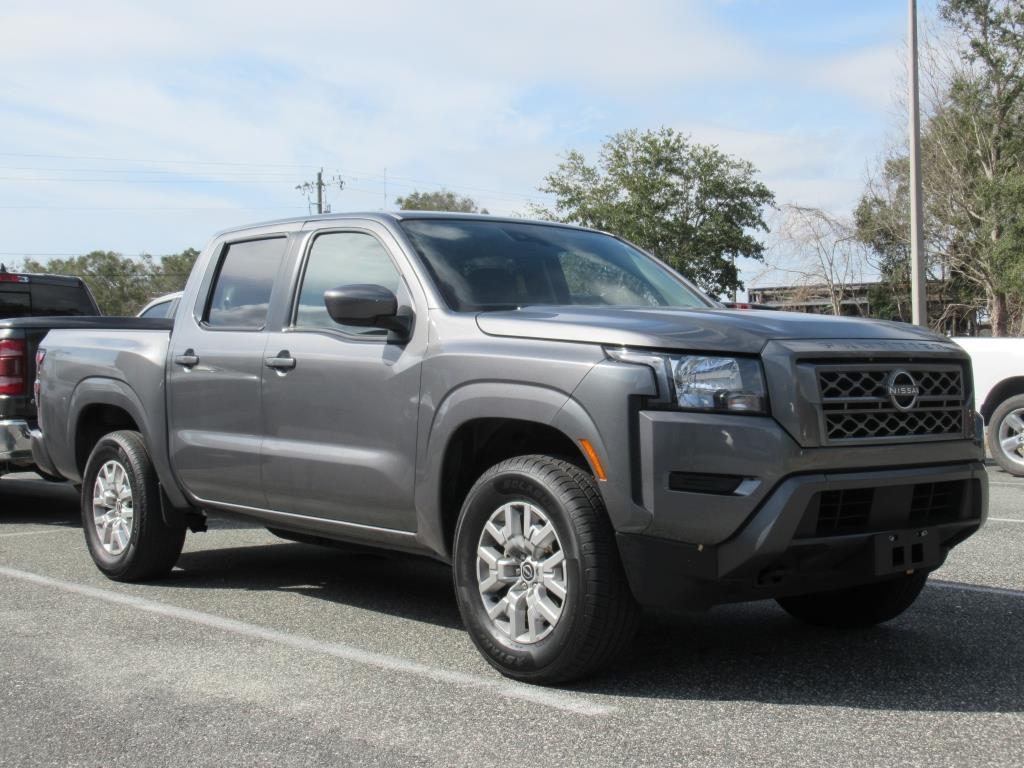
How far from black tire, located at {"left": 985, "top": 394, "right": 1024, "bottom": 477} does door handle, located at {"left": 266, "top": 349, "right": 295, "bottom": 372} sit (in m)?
8.97

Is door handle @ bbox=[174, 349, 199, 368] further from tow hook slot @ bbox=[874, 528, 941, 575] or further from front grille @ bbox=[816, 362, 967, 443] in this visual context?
tow hook slot @ bbox=[874, 528, 941, 575]

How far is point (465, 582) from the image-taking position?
15.7ft

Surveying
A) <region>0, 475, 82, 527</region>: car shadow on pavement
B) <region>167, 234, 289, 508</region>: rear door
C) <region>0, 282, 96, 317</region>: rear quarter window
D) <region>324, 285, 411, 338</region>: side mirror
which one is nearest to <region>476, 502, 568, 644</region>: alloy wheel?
<region>324, 285, 411, 338</region>: side mirror

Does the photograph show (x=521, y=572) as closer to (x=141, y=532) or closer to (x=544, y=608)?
(x=544, y=608)

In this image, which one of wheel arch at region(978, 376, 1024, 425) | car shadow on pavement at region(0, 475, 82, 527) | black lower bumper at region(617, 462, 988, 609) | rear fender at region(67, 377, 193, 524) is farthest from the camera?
wheel arch at region(978, 376, 1024, 425)

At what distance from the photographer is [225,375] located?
612 centimetres

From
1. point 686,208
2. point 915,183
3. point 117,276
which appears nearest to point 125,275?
point 117,276

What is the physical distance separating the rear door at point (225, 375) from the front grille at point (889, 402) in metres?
2.85

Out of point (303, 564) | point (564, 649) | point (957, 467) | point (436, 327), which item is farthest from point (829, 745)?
point (303, 564)

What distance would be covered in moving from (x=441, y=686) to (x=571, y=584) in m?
0.68

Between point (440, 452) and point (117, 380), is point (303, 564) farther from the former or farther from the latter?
point (440, 452)

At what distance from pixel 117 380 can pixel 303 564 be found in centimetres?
164

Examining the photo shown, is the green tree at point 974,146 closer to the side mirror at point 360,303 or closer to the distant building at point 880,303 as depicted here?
the distant building at point 880,303

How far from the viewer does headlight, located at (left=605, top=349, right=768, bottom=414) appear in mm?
4180
